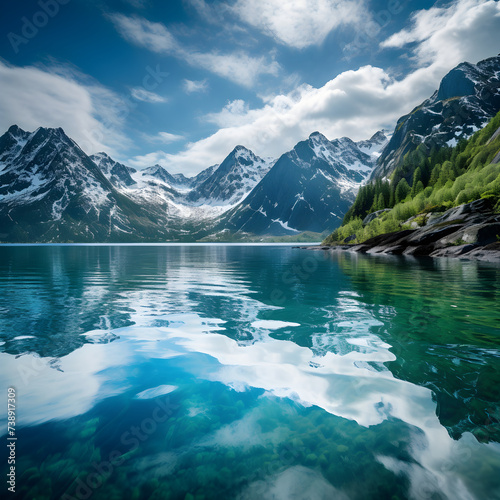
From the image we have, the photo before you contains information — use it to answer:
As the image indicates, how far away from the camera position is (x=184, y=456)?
18.7 feet

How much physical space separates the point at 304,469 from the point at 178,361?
252 inches

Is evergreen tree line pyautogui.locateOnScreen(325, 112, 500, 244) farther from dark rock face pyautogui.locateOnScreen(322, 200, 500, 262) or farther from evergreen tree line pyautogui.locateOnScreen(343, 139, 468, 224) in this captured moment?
dark rock face pyautogui.locateOnScreen(322, 200, 500, 262)

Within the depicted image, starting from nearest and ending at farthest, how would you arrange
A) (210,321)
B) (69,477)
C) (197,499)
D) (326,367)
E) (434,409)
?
(197,499)
(69,477)
(434,409)
(326,367)
(210,321)

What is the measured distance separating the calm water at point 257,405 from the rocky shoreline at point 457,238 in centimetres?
4431

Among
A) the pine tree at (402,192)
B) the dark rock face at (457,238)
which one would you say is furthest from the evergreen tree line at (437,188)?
the dark rock face at (457,238)

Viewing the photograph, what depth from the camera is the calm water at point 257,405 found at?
16.5 ft

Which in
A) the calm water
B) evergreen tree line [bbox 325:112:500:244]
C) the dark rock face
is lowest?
the calm water

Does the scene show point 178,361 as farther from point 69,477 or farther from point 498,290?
point 498,290

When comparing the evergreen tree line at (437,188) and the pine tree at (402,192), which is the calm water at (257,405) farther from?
the pine tree at (402,192)

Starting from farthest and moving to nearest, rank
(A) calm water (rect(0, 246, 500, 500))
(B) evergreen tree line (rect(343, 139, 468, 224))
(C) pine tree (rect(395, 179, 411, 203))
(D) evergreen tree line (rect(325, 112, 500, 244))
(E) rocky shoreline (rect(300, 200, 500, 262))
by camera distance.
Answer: (C) pine tree (rect(395, 179, 411, 203))
(B) evergreen tree line (rect(343, 139, 468, 224))
(D) evergreen tree line (rect(325, 112, 500, 244))
(E) rocky shoreline (rect(300, 200, 500, 262))
(A) calm water (rect(0, 246, 500, 500))

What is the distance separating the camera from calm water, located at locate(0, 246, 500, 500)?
5.03m

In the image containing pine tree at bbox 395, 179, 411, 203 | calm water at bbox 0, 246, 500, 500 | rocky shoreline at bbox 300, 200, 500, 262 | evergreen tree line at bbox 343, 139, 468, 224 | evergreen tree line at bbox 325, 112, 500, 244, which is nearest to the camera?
calm water at bbox 0, 246, 500, 500

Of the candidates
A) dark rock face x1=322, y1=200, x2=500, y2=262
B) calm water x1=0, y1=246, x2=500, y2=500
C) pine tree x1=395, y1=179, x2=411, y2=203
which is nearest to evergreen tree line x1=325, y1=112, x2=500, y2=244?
pine tree x1=395, y1=179, x2=411, y2=203

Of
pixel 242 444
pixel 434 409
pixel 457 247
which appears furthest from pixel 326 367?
pixel 457 247
